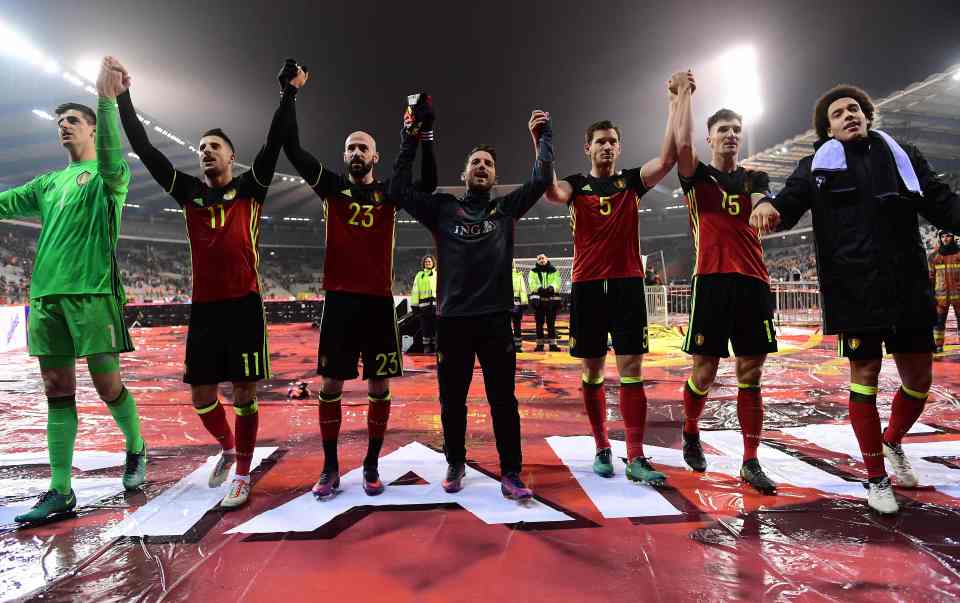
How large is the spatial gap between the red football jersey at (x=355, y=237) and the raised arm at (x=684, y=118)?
1.76 metres

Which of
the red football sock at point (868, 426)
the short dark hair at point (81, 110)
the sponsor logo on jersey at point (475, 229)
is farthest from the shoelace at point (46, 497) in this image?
the red football sock at point (868, 426)

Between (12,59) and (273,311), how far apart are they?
12.5 m

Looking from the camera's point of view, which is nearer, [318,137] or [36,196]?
[36,196]

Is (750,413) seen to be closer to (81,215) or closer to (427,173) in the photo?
(427,173)

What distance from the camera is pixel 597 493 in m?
2.62

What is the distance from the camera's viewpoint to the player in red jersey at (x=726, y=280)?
2887 millimetres

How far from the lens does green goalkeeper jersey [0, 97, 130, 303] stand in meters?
2.73

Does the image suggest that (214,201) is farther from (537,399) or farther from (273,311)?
(273,311)

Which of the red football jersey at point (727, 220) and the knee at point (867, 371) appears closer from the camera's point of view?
the knee at point (867, 371)

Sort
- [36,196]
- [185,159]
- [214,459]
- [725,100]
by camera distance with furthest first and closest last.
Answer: [185,159] < [725,100] < [214,459] < [36,196]

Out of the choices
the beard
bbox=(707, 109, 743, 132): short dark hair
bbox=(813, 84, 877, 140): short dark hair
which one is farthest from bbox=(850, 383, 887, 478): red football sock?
the beard

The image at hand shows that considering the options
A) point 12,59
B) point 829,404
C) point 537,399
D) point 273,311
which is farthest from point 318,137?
point 829,404

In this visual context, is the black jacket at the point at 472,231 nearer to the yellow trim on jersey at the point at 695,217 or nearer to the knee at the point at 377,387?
the knee at the point at 377,387

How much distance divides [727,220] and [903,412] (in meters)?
1.45
